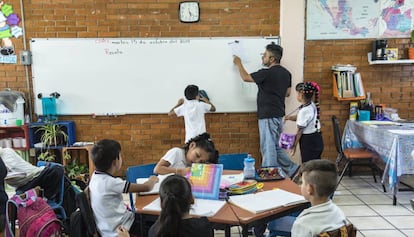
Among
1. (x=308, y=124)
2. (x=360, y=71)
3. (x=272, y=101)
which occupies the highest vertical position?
(x=360, y=71)

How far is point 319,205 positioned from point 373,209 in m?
2.52

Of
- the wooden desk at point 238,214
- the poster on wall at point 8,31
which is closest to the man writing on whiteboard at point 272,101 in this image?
the wooden desk at point 238,214

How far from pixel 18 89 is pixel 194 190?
3473 mm

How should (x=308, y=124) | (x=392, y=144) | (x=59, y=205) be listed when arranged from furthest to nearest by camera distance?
(x=392, y=144)
(x=308, y=124)
(x=59, y=205)

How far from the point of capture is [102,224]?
208 centimetres

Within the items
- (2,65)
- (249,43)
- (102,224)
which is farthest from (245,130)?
→ (2,65)

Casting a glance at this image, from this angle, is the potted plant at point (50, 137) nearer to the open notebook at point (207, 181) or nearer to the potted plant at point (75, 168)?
the potted plant at point (75, 168)

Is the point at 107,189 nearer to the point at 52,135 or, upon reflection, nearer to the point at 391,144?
the point at 52,135

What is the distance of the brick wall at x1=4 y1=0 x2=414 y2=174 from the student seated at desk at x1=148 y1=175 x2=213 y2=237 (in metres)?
3.09

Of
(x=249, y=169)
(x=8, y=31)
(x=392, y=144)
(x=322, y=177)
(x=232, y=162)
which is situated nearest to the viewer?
(x=322, y=177)

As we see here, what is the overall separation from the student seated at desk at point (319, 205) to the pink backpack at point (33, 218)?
1682 mm

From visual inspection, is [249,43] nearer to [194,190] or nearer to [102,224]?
[194,190]

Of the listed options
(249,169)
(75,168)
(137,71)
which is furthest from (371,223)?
(75,168)

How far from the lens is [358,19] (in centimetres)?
464
